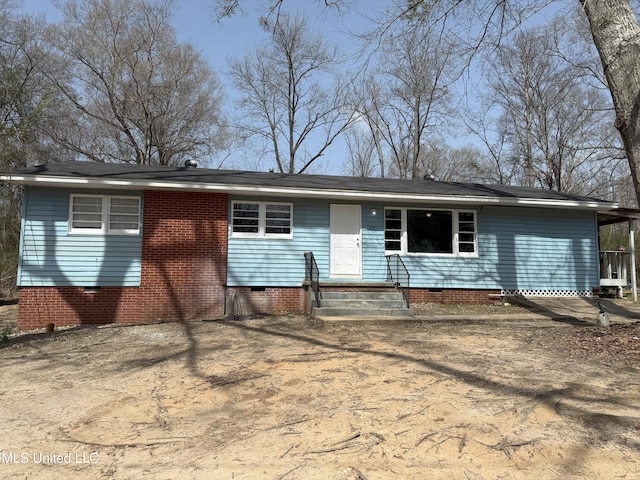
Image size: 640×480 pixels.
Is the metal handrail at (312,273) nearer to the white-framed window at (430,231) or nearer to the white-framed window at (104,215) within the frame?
the white-framed window at (430,231)

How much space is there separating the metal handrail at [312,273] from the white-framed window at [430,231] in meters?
2.22

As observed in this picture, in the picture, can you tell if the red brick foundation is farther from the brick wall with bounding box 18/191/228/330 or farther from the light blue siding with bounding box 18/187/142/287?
the light blue siding with bounding box 18/187/142/287

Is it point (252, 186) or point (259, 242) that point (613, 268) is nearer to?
point (259, 242)

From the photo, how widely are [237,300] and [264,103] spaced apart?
2067 centimetres

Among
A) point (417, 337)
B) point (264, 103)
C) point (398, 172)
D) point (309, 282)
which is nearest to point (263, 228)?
point (309, 282)

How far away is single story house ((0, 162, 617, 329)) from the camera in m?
9.39

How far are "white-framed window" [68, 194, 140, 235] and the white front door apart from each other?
16.1 feet

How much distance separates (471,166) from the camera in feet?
97.2

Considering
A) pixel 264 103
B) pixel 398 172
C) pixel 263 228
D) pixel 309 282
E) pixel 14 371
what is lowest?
pixel 14 371

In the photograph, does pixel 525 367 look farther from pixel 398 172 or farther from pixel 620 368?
pixel 398 172

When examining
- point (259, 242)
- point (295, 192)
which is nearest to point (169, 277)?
point (259, 242)
